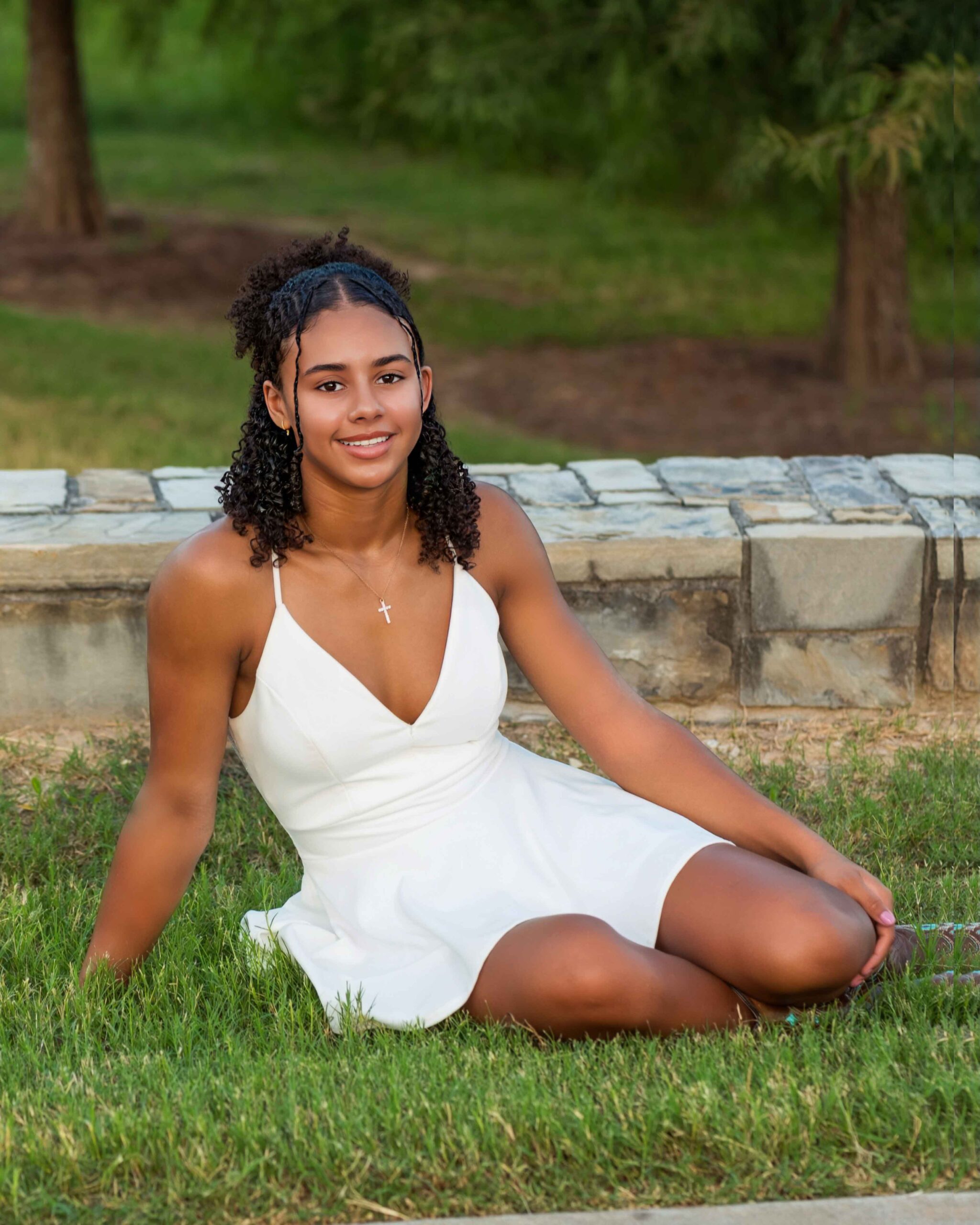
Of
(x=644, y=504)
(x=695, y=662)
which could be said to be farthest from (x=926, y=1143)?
(x=644, y=504)

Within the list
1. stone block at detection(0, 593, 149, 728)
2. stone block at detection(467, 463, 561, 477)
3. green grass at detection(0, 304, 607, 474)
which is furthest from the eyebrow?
green grass at detection(0, 304, 607, 474)

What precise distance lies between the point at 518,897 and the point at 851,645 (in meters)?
1.98

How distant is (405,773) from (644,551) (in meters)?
1.60

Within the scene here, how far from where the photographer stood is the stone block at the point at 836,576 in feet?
14.7

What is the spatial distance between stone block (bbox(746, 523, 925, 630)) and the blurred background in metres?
1.52

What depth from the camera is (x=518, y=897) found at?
9.60 ft

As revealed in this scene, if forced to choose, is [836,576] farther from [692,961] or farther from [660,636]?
[692,961]

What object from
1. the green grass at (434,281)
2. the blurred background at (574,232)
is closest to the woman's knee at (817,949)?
the blurred background at (574,232)

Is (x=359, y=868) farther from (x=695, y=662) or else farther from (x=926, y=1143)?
(x=695, y=662)

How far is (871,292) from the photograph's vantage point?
9891 mm

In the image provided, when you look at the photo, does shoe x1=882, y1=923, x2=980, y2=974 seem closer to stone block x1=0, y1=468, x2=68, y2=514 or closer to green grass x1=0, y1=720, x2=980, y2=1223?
green grass x1=0, y1=720, x2=980, y2=1223

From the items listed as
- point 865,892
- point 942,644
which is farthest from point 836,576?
point 865,892

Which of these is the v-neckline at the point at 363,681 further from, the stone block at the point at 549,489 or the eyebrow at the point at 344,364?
the stone block at the point at 549,489

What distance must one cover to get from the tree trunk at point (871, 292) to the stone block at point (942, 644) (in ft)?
18.1
